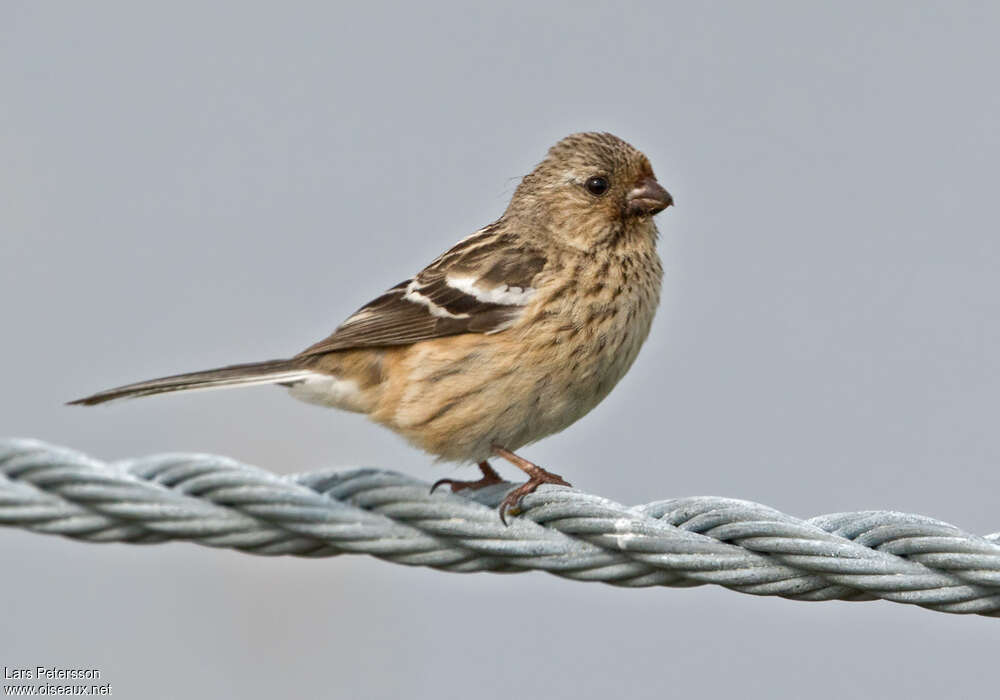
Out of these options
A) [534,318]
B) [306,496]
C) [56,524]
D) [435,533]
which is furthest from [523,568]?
[534,318]

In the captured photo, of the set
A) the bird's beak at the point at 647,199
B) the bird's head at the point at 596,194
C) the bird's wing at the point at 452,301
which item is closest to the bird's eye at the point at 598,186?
the bird's head at the point at 596,194

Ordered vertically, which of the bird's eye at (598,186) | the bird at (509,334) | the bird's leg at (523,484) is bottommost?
the bird's leg at (523,484)

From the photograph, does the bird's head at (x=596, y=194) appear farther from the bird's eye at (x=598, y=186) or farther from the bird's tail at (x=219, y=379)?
the bird's tail at (x=219, y=379)

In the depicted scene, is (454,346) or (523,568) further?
(454,346)

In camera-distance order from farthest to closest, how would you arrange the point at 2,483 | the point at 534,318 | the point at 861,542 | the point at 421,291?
the point at 421,291, the point at 534,318, the point at 861,542, the point at 2,483

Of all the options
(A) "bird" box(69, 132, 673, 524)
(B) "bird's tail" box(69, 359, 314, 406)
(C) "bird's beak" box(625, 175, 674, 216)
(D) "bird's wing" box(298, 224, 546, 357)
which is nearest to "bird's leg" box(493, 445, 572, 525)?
(A) "bird" box(69, 132, 673, 524)

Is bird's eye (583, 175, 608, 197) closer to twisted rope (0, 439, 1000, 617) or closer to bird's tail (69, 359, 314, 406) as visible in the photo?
bird's tail (69, 359, 314, 406)

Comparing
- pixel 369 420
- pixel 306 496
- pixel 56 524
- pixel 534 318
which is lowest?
pixel 56 524

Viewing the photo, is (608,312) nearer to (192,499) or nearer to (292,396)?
(292,396)
